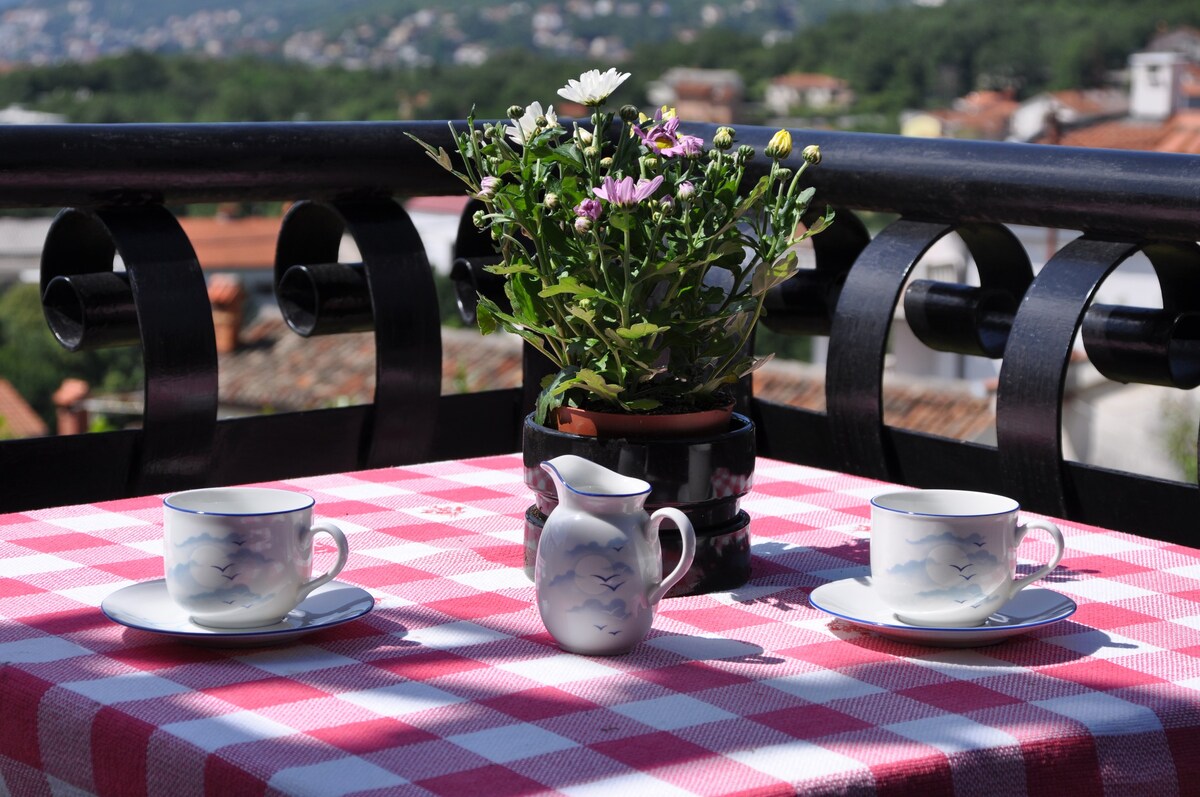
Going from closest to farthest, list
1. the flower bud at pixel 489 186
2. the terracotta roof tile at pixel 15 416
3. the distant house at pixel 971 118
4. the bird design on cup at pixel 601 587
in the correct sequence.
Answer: the bird design on cup at pixel 601 587 → the flower bud at pixel 489 186 → the terracotta roof tile at pixel 15 416 → the distant house at pixel 971 118

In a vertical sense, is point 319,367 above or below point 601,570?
below

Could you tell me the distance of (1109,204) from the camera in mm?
1353

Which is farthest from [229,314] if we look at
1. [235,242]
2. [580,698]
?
[580,698]

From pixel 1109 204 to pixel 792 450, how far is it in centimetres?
52

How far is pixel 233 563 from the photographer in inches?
33.2

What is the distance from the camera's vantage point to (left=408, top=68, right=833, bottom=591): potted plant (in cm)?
91

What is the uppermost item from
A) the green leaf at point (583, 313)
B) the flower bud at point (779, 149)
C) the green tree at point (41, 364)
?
the flower bud at point (779, 149)

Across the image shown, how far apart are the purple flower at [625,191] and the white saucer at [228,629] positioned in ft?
0.90

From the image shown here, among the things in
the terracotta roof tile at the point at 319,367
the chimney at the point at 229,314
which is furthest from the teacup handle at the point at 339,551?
the chimney at the point at 229,314

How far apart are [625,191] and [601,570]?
21 centimetres

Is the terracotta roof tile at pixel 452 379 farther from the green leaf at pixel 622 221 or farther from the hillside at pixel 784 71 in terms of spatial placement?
the green leaf at pixel 622 221

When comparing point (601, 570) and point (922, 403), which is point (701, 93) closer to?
point (922, 403)

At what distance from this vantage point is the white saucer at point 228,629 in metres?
0.83

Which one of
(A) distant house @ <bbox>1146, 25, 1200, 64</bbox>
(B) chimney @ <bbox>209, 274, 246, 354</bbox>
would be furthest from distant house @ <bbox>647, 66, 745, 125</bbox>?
(B) chimney @ <bbox>209, 274, 246, 354</bbox>
